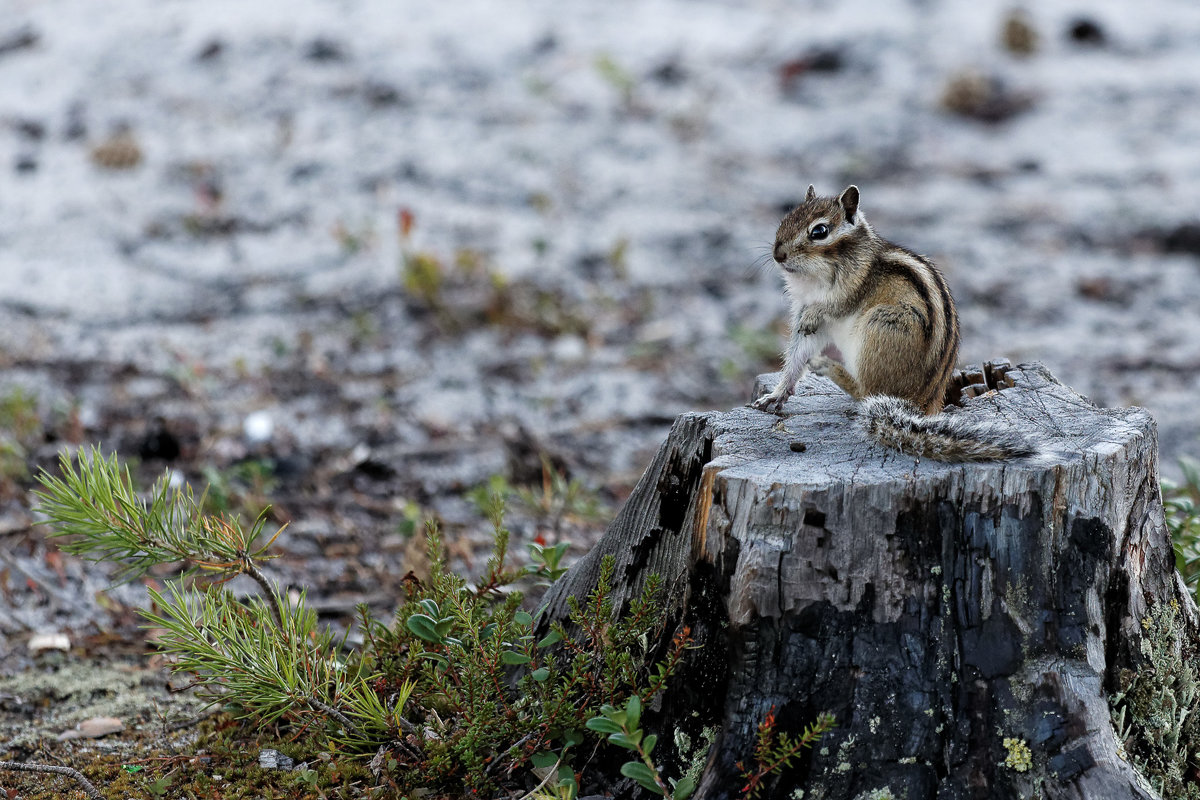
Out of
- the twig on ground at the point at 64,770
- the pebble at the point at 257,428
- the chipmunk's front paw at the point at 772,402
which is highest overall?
the chipmunk's front paw at the point at 772,402

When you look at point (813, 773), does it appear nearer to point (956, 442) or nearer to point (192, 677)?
point (956, 442)

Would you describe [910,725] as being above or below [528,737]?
above

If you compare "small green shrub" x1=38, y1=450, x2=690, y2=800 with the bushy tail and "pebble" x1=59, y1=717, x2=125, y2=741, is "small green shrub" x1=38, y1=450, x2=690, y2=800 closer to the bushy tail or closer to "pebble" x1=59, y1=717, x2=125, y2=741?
"pebble" x1=59, y1=717, x2=125, y2=741

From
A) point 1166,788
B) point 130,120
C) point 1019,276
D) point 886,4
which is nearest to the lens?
point 1166,788

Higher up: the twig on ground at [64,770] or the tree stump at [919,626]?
the tree stump at [919,626]

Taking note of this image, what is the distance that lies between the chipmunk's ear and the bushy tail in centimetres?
115

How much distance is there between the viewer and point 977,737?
2260mm

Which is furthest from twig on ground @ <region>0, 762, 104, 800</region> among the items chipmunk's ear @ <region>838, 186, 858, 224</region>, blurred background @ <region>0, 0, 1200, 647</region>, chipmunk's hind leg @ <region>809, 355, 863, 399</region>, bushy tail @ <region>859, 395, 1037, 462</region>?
chipmunk's ear @ <region>838, 186, 858, 224</region>

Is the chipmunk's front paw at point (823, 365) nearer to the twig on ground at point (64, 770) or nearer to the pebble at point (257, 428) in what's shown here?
the twig on ground at point (64, 770)

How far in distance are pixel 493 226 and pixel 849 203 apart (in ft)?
14.6

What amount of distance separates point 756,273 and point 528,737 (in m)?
5.17

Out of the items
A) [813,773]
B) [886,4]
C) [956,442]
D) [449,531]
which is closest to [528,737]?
[813,773]

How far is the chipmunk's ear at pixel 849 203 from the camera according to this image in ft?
11.5

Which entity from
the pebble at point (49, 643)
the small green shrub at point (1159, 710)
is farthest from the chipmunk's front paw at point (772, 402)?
the pebble at point (49, 643)
